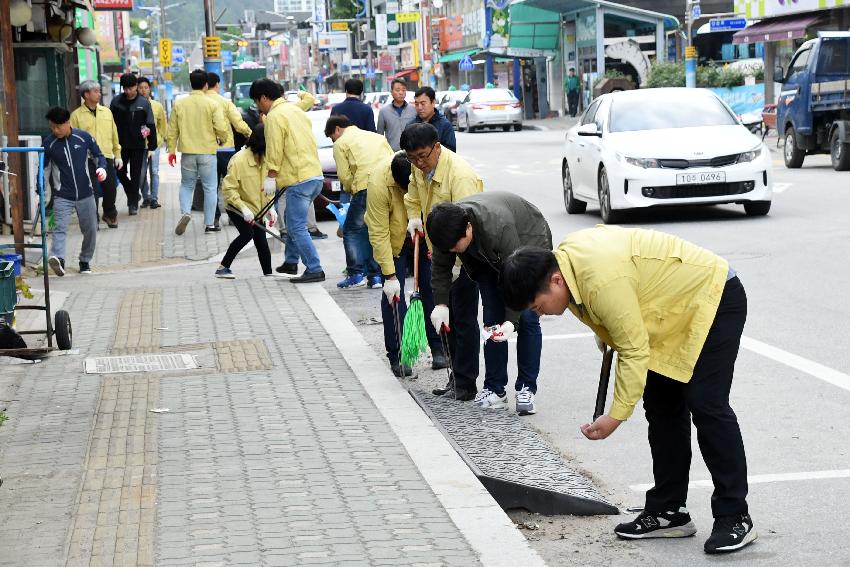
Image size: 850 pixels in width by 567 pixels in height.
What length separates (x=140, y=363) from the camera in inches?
372

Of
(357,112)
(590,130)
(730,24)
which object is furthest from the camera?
(730,24)

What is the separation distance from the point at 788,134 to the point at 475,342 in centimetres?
1756

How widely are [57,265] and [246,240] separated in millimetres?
2190

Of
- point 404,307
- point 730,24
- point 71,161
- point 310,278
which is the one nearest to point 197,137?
point 71,161

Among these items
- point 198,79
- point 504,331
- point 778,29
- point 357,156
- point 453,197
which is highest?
point 778,29

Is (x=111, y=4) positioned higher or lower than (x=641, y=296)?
higher

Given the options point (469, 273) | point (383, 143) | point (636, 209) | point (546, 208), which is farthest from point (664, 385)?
Answer: point (546, 208)

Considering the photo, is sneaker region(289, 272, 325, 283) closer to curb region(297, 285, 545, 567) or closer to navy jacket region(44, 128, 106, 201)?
navy jacket region(44, 128, 106, 201)

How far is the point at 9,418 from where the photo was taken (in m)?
7.87

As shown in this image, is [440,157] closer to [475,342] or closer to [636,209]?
[475,342]

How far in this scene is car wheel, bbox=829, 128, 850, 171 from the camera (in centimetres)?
2233

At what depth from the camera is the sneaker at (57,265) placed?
14.4 metres

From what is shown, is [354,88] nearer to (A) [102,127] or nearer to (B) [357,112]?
(B) [357,112]

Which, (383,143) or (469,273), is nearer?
(469,273)
